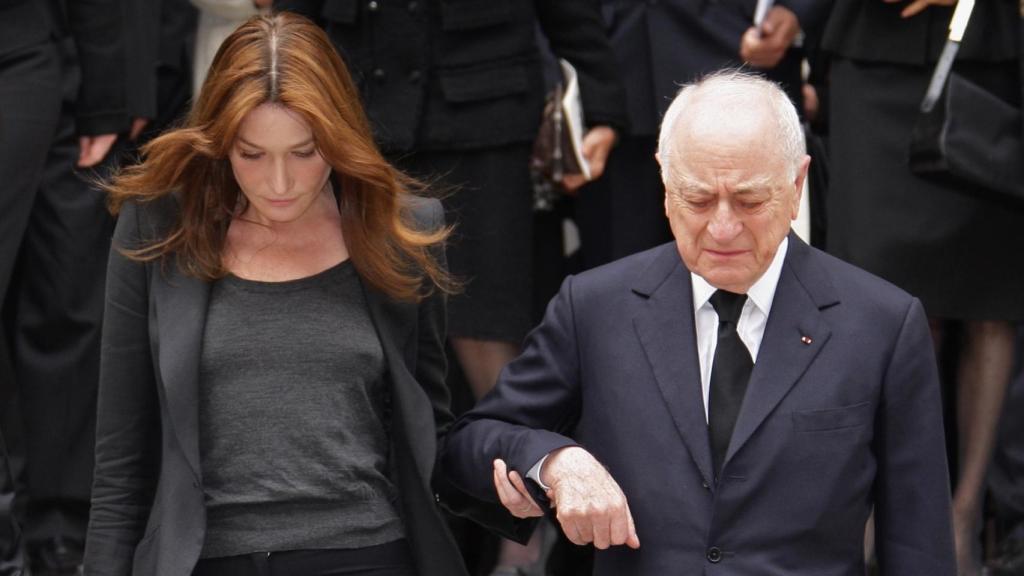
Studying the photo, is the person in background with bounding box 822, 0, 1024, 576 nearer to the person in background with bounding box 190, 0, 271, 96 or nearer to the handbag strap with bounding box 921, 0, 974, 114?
the handbag strap with bounding box 921, 0, 974, 114

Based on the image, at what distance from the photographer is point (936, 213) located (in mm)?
5082

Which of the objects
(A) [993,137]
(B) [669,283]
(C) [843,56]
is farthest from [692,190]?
(C) [843,56]

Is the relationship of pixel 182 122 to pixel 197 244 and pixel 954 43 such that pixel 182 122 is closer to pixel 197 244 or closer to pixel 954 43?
pixel 197 244

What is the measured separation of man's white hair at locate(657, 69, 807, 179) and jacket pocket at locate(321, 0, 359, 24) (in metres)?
1.80

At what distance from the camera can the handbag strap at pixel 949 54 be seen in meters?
4.78

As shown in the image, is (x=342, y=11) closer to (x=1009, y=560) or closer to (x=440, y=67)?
(x=440, y=67)

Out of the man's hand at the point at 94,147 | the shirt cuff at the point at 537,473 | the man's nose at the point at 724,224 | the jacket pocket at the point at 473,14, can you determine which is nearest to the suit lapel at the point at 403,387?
the shirt cuff at the point at 537,473

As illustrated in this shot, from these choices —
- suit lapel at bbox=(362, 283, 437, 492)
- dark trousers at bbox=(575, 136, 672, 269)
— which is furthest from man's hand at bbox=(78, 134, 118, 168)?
suit lapel at bbox=(362, 283, 437, 492)

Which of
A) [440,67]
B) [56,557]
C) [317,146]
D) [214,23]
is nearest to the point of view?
[317,146]

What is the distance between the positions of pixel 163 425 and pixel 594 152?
6.34ft

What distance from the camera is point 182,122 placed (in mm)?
4312

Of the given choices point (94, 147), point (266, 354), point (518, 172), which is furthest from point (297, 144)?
point (94, 147)

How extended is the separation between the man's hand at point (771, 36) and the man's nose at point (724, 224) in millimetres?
2006

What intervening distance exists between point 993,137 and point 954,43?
0.88 ft
